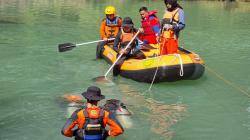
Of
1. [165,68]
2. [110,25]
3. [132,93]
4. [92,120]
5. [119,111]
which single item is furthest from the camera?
[110,25]

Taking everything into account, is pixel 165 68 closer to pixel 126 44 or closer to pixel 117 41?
pixel 126 44

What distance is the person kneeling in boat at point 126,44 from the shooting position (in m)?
10.1

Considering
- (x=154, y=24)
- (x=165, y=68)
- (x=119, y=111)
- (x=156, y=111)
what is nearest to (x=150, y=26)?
(x=154, y=24)

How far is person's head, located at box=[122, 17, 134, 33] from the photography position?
10.1 metres

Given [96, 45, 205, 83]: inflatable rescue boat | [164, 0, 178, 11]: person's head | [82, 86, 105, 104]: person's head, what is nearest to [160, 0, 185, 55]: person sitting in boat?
[164, 0, 178, 11]: person's head

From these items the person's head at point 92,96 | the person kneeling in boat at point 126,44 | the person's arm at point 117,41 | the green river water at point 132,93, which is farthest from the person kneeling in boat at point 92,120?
the person's arm at point 117,41

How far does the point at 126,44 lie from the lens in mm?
10312

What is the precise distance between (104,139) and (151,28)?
21.8 feet

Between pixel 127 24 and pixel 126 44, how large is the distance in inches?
20.5

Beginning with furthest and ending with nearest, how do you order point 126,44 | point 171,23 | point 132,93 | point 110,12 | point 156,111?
point 110,12
point 126,44
point 171,23
point 132,93
point 156,111

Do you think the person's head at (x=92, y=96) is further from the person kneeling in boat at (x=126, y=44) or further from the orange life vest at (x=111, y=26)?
the orange life vest at (x=111, y=26)

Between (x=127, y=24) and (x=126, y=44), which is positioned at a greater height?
(x=127, y=24)

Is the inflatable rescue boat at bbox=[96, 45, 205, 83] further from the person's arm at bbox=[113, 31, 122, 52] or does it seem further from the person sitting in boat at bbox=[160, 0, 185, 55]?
the person's arm at bbox=[113, 31, 122, 52]

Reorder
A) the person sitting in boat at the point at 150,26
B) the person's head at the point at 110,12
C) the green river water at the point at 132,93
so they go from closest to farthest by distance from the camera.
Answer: the green river water at the point at 132,93 → the person sitting in boat at the point at 150,26 → the person's head at the point at 110,12
